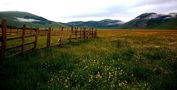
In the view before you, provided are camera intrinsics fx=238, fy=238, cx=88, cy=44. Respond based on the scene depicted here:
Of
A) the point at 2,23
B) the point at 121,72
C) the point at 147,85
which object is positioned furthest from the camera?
the point at 2,23

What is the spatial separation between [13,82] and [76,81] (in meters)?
2.23

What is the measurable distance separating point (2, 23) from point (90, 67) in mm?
4579

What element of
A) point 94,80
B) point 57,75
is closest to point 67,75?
point 57,75

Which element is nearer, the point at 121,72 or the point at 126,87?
the point at 126,87

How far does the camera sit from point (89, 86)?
8383 millimetres

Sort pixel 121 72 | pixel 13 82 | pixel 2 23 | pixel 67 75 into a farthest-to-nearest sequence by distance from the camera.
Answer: pixel 2 23
pixel 121 72
pixel 67 75
pixel 13 82

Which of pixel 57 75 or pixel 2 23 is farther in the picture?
pixel 2 23

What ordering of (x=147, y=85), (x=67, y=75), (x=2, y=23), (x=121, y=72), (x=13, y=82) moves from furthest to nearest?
(x=2, y=23)
(x=121, y=72)
(x=67, y=75)
(x=147, y=85)
(x=13, y=82)

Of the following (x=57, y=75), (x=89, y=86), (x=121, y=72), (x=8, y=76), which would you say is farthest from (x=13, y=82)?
(x=121, y=72)

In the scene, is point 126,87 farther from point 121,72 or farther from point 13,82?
point 13,82

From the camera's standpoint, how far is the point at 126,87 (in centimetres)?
827

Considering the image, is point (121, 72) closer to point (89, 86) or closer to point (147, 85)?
A: point (147, 85)

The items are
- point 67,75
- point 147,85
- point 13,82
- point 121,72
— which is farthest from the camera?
point 121,72

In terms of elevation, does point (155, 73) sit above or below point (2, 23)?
below
